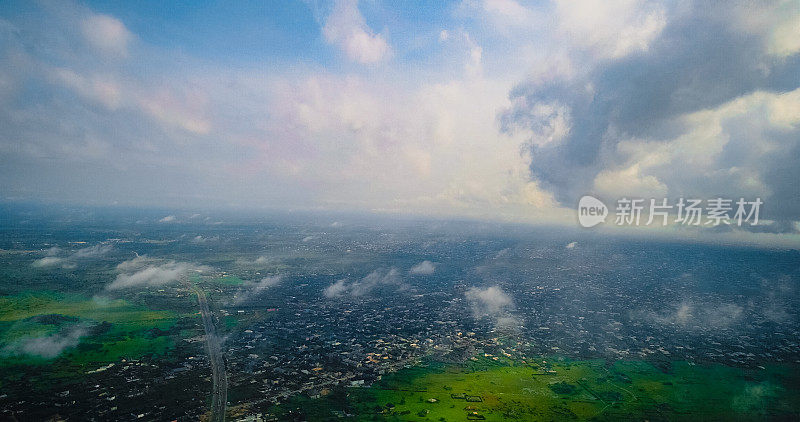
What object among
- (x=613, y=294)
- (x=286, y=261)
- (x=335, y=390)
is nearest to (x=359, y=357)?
(x=335, y=390)

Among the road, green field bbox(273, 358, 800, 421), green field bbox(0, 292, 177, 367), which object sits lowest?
green field bbox(0, 292, 177, 367)

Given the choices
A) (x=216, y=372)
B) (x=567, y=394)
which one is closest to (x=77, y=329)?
(x=216, y=372)

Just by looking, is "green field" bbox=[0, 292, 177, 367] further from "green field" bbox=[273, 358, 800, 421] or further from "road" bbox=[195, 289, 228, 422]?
"green field" bbox=[273, 358, 800, 421]

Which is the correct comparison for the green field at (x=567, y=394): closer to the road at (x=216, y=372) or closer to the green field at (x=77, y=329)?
the road at (x=216, y=372)

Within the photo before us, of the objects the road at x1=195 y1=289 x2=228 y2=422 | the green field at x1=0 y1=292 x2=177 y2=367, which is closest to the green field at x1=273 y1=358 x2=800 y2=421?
the road at x1=195 y1=289 x2=228 y2=422

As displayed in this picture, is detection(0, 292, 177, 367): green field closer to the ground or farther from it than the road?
closer to the ground

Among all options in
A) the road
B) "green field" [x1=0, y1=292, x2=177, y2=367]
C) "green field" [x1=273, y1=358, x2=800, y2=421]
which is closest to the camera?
the road

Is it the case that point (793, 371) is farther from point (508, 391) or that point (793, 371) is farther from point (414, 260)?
point (414, 260)
